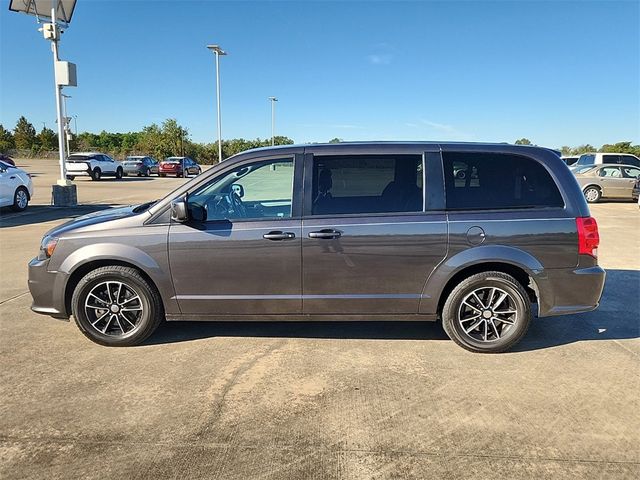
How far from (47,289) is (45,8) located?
1370 centimetres

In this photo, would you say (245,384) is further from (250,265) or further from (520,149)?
(520,149)

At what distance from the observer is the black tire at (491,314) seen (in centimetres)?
408

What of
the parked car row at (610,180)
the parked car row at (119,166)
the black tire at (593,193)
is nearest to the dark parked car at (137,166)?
the parked car row at (119,166)

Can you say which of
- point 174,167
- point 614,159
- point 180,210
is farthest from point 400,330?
point 174,167

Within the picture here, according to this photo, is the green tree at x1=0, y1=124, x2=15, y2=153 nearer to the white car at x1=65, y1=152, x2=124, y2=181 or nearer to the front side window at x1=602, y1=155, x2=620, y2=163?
the white car at x1=65, y1=152, x2=124, y2=181

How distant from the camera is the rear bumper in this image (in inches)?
159

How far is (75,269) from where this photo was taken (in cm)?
414

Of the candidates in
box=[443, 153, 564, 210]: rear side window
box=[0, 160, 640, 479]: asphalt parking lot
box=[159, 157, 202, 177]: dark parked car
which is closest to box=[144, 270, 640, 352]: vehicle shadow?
box=[0, 160, 640, 479]: asphalt parking lot

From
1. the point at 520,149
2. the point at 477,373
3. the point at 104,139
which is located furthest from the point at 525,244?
the point at 104,139

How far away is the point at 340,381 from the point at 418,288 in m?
1.08

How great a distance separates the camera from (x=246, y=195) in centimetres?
439

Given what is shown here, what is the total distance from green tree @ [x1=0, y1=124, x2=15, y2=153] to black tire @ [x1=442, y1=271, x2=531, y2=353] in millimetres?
81668

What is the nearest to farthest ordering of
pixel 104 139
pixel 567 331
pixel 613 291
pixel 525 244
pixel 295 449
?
pixel 295 449 → pixel 525 244 → pixel 567 331 → pixel 613 291 → pixel 104 139

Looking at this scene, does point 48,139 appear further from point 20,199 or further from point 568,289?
point 568,289
